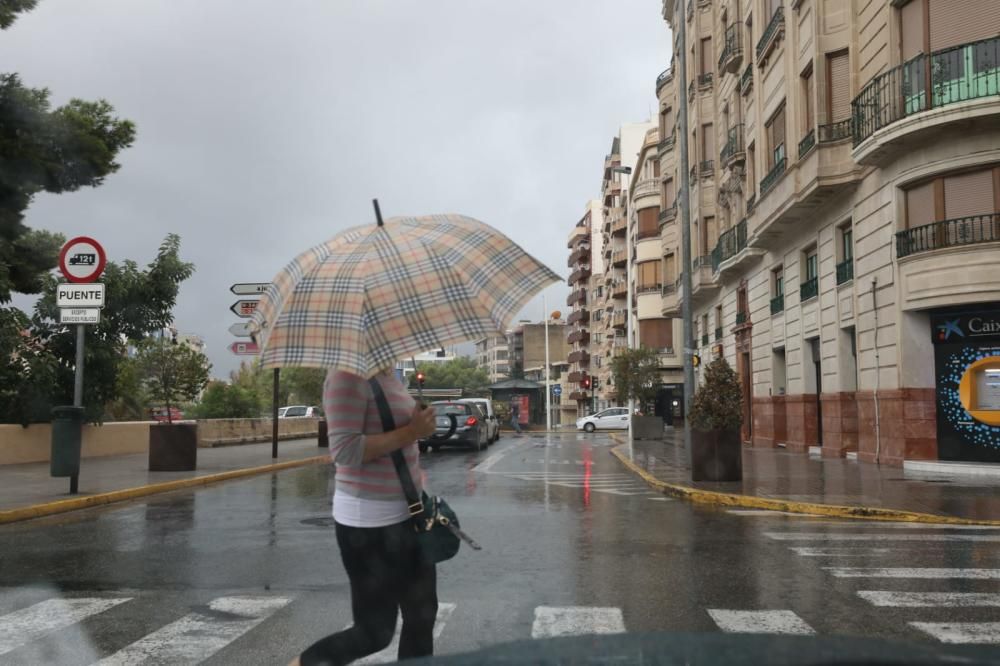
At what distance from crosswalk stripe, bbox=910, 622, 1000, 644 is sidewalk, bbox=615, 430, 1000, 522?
5769 mm

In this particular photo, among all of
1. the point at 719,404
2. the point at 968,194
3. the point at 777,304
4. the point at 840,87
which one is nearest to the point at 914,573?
the point at 719,404

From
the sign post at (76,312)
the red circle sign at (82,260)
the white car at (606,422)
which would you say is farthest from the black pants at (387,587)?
the white car at (606,422)

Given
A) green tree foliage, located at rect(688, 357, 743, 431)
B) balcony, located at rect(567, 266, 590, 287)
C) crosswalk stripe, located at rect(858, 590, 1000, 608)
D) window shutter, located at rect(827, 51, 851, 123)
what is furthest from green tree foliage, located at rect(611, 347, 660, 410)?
balcony, located at rect(567, 266, 590, 287)

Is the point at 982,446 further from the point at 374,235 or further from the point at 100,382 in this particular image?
the point at 100,382

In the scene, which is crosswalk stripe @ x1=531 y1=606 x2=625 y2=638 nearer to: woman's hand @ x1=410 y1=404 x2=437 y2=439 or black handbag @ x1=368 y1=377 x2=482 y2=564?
black handbag @ x1=368 y1=377 x2=482 y2=564

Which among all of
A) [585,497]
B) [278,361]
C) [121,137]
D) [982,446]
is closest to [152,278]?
[121,137]

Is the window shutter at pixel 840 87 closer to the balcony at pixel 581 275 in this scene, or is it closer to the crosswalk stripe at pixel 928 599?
the crosswalk stripe at pixel 928 599

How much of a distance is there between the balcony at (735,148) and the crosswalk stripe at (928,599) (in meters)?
25.4

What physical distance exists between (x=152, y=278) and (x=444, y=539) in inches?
782

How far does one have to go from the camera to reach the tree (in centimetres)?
2408

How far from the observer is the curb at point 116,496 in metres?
11.0

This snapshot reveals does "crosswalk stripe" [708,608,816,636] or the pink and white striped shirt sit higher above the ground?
the pink and white striped shirt

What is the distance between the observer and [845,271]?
21.8 m

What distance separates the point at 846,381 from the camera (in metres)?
22.0
